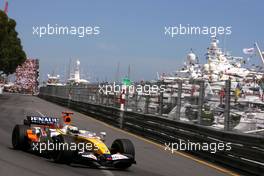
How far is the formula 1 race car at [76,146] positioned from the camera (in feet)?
Answer: 34.4

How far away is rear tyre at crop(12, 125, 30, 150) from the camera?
1243 cm

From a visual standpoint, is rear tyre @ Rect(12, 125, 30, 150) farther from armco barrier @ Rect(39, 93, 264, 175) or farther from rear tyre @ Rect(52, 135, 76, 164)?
armco barrier @ Rect(39, 93, 264, 175)

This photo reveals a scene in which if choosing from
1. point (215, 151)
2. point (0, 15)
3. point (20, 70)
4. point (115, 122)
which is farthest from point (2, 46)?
point (20, 70)

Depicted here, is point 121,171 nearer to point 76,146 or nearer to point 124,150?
point 124,150

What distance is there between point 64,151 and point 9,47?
59470 mm

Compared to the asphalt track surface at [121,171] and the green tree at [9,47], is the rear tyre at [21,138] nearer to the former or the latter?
the asphalt track surface at [121,171]

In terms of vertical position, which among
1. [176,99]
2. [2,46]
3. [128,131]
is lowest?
[128,131]

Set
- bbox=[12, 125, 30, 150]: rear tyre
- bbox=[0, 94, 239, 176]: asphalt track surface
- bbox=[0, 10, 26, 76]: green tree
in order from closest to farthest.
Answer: bbox=[0, 94, 239, 176]: asphalt track surface, bbox=[12, 125, 30, 150]: rear tyre, bbox=[0, 10, 26, 76]: green tree

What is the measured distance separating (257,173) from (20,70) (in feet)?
469

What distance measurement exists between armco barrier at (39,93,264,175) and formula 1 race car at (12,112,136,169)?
8.75 feet

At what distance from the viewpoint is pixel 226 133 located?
13406 millimetres

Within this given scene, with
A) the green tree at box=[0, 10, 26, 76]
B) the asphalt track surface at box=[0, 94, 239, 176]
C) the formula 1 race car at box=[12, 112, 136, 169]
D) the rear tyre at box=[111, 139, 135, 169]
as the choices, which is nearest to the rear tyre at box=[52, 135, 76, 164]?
the formula 1 race car at box=[12, 112, 136, 169]

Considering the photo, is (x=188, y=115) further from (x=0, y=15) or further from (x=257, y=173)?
(x=0, y=15)

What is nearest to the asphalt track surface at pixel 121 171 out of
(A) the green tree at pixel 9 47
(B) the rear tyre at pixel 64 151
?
(B) the rear tyre at pixel 64 151
